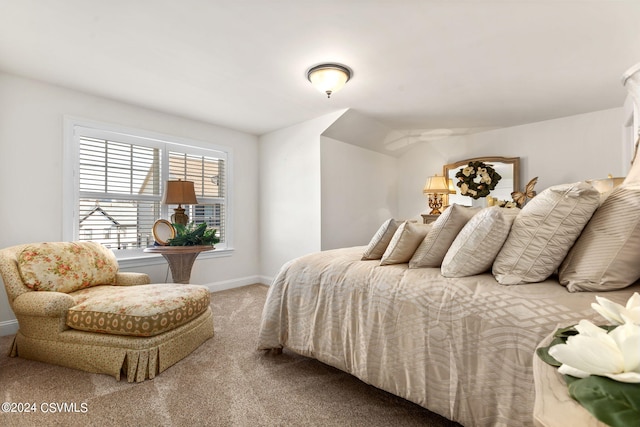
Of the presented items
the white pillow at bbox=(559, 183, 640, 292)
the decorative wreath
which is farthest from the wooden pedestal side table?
the decorative wreath

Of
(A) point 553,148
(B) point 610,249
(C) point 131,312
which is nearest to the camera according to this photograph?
(B) point 610,249

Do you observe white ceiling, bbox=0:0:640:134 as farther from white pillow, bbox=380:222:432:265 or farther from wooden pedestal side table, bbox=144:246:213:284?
wooden pedestal side table, bbox=144:246:213:284

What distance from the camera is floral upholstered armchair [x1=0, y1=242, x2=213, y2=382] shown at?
189 centimetres

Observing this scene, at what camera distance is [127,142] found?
3475 millimetres

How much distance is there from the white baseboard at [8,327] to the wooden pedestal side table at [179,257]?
1212 millimetres

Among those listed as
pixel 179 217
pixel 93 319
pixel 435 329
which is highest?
pixel 179 217

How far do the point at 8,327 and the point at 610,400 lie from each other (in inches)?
154

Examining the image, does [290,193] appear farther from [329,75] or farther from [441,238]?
[441,238]

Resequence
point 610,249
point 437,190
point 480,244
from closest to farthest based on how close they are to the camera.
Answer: point 610,249 < point 480,244 < point 437,190

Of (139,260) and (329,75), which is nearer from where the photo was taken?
(329,75)

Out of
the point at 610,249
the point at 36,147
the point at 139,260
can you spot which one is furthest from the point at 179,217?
the point at 610,249

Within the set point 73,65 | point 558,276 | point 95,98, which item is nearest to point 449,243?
point 558,276

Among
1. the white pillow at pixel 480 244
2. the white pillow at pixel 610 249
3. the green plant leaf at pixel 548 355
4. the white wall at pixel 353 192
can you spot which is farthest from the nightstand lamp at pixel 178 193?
the green plant leaf at pixel 548 355

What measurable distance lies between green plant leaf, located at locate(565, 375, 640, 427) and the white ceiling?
2.10 m
